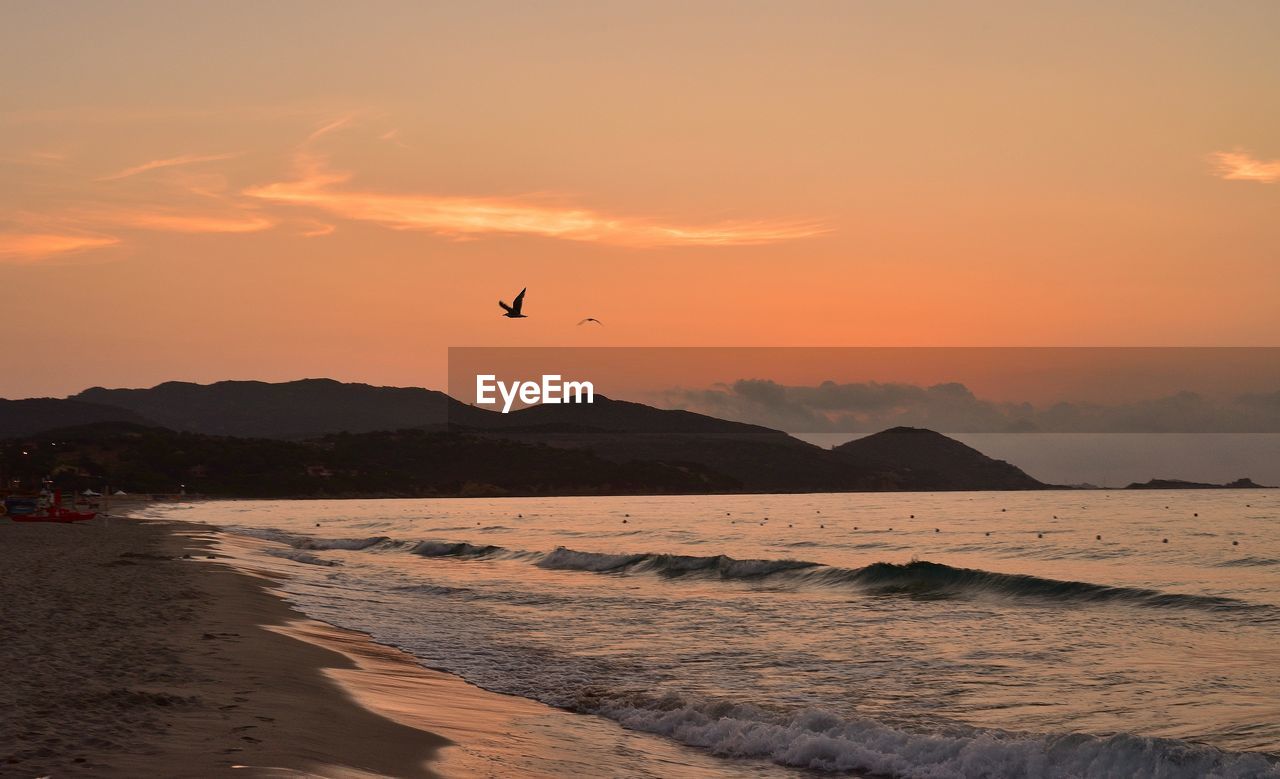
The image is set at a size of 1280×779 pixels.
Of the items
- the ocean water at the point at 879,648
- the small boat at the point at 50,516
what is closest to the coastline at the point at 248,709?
the ocean water at the point at 879,648

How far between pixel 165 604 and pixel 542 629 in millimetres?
8769

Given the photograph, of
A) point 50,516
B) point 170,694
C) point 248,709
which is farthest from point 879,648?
point 50,516

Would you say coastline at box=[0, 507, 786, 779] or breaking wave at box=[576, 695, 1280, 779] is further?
breaking wave at box=[576, 695, 1280, 779]

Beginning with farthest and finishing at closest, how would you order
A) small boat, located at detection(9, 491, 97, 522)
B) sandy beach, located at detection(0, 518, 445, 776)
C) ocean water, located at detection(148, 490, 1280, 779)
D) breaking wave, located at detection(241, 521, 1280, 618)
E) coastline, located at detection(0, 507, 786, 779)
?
small boat, located at detection(9, 491, 97, 522), breaking wave, located at detection(241, 521, 1280, 618), ocean water, located at detection(148, 490, 1280, 779), coastline, located at detection(0, 507, 786, 779), sandy beach, located at detection(0, 518, 445, 776)

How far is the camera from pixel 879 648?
22.4m

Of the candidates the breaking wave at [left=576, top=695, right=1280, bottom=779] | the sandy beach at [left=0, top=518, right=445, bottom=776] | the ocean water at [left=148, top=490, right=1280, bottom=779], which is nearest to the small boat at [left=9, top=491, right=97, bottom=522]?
the ocean water at [left=148, top=490, right=1280, bottom=779]

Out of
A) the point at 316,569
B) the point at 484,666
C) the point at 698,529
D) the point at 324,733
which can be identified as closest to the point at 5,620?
the point at 484,666

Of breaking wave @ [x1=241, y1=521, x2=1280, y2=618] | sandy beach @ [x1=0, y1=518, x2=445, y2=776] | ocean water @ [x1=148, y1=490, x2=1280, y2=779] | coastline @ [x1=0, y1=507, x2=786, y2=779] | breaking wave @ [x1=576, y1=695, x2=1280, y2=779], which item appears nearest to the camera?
sandy beach @ [x1=0, y1=518, x2=445, y2=776]

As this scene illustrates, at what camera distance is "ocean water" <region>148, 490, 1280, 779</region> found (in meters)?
13.3

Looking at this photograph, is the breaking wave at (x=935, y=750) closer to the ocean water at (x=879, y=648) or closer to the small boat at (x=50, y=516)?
the ocean water at (x=879, y=648)

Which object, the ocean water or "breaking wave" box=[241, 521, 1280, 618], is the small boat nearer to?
"breaking wave" box=[241, 521, 1280, 618]

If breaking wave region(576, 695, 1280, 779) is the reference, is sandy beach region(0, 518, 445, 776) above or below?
above

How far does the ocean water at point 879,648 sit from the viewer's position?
1326 centimetres

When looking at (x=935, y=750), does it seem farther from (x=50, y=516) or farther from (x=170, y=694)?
(x=50, y=516)
